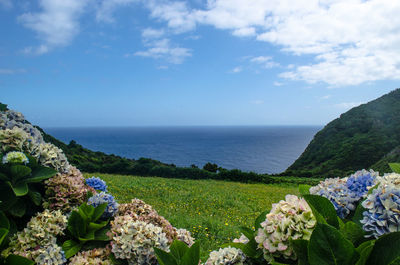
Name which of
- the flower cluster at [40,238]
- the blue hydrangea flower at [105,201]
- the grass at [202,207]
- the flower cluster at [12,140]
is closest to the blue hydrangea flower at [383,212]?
the blue hydrangea flower at [105,201]

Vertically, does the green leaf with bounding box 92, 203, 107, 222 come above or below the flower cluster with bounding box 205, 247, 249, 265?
above

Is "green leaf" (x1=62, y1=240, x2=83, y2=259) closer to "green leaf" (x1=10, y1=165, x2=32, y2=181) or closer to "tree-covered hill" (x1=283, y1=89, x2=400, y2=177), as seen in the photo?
"green leaf" (x1=10, y1=165, x2=32, y2=181)

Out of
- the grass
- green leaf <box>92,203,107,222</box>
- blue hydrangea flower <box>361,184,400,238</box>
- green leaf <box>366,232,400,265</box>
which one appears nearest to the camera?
green leaf <box>366,232,400,265</box>

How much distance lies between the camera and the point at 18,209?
261cm

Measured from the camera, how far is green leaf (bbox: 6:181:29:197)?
2.44m

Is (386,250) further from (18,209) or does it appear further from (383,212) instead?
(18,209)

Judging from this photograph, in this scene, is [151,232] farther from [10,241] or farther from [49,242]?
[10,241]

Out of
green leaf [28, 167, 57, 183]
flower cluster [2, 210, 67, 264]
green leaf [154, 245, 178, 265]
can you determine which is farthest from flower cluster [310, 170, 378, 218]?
green leaf [28, 167, 57, 183]

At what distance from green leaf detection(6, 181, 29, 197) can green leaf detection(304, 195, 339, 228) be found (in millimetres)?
2444

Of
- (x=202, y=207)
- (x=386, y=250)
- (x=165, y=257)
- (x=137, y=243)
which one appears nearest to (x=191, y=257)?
(x=165, y=257)

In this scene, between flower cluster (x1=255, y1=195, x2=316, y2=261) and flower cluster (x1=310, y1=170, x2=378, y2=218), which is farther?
flower cluster (x1=310, y1=170, x2=378, y2=218)

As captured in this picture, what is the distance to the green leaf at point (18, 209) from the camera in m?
2.56

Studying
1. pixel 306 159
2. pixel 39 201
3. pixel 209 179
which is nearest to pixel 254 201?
pixel 209 179

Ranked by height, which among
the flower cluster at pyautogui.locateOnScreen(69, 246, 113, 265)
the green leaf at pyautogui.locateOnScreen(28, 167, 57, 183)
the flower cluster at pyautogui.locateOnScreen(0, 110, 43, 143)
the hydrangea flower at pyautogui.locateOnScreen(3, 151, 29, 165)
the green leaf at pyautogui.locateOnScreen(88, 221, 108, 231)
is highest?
the flower cluster at pyautogui.locateOnScreen(0, 110, 43, 143)
